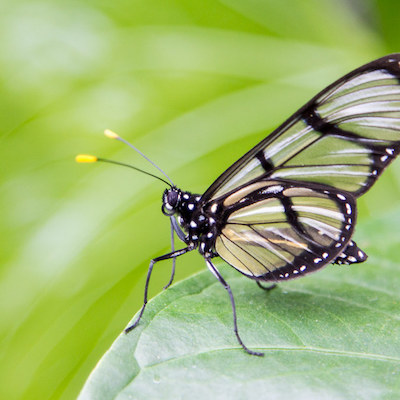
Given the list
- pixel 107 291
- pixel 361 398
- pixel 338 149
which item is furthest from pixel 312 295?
pixel 107 291

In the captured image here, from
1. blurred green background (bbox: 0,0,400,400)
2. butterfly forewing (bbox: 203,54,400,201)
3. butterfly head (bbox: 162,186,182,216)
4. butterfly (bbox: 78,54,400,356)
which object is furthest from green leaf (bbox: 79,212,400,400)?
blurred green background (bbox: 0,0,400,400)

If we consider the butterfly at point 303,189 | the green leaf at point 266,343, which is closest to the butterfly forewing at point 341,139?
the butterfly at point 303,189

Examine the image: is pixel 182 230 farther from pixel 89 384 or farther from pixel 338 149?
pixel 89 384

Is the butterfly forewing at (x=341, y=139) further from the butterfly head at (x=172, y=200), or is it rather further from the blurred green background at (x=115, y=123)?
the blurred green background at (x=115, y=123)

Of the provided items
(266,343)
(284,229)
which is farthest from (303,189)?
(266,343)

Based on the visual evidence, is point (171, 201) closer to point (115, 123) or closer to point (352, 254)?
point (352, 254)

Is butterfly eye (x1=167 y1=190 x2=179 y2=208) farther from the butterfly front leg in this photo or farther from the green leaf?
the butterfly front leg
